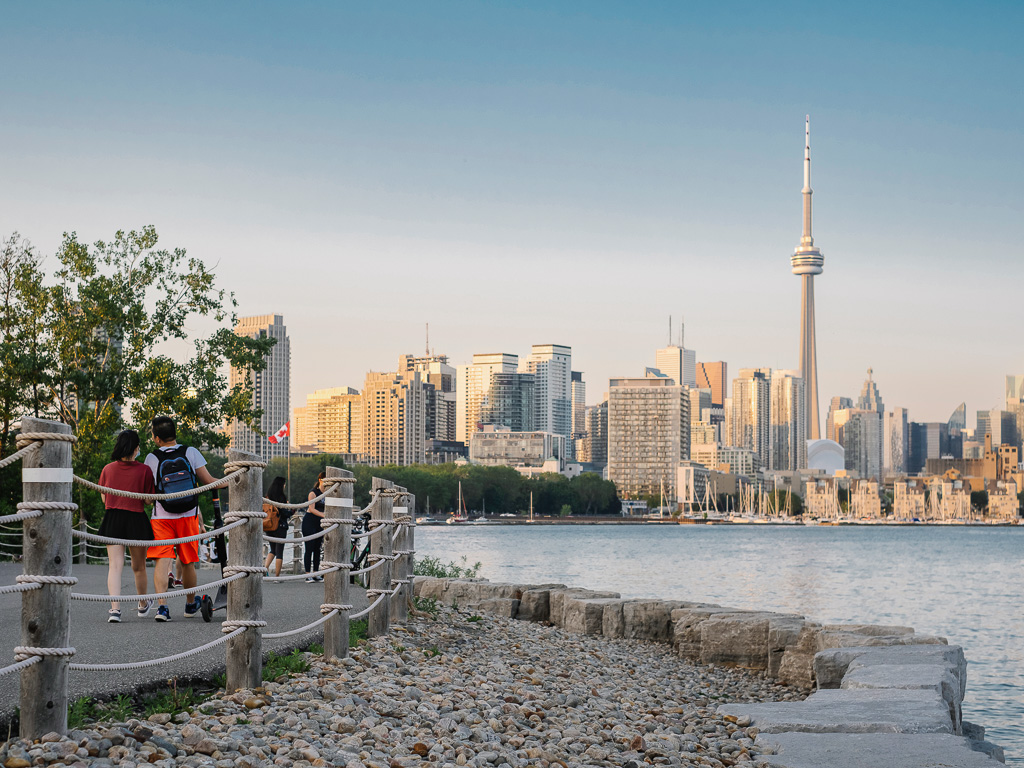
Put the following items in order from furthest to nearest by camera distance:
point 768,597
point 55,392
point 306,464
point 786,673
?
point 306,464 → point 768,597 → point 55,392 → point 786,673

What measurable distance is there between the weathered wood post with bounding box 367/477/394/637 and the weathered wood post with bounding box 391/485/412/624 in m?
1.21

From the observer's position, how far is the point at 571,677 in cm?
1209

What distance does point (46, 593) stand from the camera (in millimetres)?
5410

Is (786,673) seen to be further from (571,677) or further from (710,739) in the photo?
(710,739)

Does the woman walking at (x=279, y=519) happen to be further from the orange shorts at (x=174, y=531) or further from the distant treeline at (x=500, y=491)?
the distant treeline at (x=500, y=491)

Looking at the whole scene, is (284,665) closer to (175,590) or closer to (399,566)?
(175,590)

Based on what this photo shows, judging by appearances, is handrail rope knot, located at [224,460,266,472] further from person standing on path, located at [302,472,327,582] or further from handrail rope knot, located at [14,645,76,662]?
person standing on path, located at [302,472,327,582]

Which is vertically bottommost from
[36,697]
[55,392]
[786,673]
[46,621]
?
[786,673]

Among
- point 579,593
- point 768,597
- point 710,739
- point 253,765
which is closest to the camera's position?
point 253,765

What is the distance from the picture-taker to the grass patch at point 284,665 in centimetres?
802

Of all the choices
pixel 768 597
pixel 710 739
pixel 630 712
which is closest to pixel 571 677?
pixel 630 712

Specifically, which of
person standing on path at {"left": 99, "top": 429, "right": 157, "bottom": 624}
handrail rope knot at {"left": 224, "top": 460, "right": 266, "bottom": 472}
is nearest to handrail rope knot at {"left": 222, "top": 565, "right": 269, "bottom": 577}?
handrail rope knot at {"left": 224, "top": 460, "right": 266, "bottom": 472}

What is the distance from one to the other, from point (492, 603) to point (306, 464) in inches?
4319

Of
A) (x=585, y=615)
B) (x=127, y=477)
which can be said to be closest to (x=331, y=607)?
(x=127, y=477)
